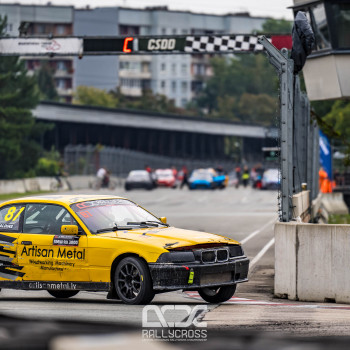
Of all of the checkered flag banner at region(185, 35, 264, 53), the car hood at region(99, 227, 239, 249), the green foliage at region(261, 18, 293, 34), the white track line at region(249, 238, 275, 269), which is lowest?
the white track line at region(249, 238, 275, 269)

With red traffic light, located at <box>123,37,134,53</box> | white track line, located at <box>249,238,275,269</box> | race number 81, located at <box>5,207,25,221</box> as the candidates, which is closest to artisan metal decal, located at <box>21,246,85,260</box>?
race number 81, located at <box>5,207,25,221</box>

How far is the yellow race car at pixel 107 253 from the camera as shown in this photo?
9898 millimetres

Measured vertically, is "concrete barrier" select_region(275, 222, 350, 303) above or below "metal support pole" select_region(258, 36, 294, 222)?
below

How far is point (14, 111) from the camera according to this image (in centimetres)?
7438

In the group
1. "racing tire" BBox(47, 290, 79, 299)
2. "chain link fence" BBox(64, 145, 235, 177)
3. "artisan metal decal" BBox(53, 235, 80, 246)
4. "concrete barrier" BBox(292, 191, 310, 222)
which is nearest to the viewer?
"artisan metal decal" BBox(53, 235, 80, 246)

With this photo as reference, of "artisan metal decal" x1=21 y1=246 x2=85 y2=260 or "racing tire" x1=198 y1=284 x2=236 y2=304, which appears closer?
"artisan metal decal" x1=21 y1=246 x2=85 y2=260

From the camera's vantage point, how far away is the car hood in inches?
396

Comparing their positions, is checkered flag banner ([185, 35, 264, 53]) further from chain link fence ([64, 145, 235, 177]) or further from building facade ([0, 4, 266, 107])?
building facade ([0, 4, 266, 107])

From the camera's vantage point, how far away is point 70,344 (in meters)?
2.36

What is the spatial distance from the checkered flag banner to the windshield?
19769mm

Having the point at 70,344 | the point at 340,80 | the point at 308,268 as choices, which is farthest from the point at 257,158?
the point at 70,344

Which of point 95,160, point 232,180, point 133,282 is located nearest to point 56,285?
point 133,282

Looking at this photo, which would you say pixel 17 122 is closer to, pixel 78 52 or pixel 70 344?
pixel 78 52

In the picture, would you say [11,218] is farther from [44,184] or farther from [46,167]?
[46,167]
